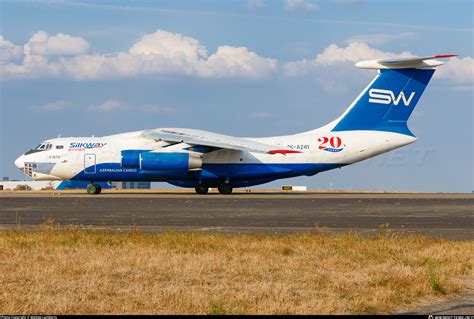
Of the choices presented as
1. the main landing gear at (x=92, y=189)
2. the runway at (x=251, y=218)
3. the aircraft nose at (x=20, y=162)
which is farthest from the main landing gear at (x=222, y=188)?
the runway at (x=251, y=218)

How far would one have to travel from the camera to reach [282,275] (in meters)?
13.0

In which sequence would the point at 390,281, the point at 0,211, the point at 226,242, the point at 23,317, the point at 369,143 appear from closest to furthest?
the point at 23,317, the point at 390,281, the point at 226,242, the point at 0,211, the point at 369,143

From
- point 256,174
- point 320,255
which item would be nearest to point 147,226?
point 320,255

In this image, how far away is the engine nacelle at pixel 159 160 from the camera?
46.4 metres

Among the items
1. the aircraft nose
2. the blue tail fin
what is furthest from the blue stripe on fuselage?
the aircraft nose

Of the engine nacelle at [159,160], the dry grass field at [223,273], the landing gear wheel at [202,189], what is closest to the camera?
the dry grass field at [223,273]

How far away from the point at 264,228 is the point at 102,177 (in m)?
28.4

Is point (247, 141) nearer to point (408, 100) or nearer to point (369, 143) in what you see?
point (369, 143)

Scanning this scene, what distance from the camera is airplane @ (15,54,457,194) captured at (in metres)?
48.1

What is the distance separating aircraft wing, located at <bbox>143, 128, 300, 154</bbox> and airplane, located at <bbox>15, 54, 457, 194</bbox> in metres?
0.09

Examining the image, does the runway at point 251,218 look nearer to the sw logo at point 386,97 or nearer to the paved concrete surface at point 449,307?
the paved concrete surface at point 449,307

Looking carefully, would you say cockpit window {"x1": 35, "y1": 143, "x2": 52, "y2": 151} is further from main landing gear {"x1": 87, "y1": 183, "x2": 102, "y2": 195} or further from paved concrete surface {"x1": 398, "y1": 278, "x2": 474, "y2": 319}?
paved concrete surface {"x1": 398, "y1": 278, "x2": 474, "y2": 319}

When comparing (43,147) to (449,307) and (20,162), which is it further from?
(449,307)

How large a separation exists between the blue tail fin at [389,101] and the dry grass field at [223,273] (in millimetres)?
30791
